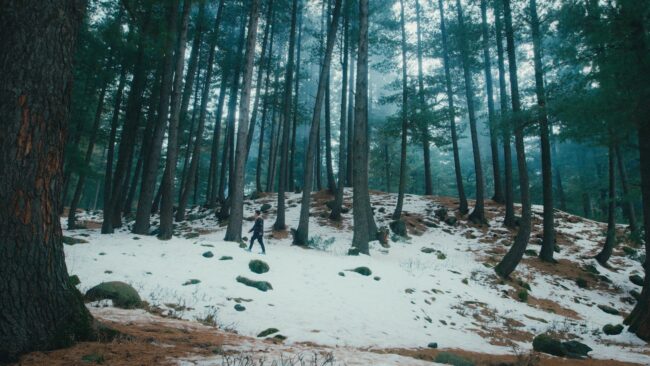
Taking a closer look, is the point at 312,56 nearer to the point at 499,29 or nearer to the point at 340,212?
the point at 340,212

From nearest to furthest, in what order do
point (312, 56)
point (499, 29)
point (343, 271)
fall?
point (343, 271)
point (499, 29)
point (312, 56)

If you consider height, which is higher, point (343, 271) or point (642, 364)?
point (343, 271)

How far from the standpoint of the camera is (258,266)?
873 cm

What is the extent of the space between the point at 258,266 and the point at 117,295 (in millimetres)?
3542

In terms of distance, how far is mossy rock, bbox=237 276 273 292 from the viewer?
302 inches

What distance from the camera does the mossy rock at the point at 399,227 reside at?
16.8 metres

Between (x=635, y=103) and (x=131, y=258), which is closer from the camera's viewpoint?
(x=635, y=103)

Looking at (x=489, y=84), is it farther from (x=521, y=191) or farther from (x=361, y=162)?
(x=361, y=162)

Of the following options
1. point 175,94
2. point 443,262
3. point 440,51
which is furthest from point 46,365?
point 440,51

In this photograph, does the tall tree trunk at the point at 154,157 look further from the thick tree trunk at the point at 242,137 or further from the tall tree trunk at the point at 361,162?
the tall tree trunk at the point at 361,162

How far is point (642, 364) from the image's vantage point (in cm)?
536

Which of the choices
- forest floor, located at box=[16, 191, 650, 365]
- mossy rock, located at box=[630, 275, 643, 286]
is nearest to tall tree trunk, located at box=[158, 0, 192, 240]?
forest floor, located at box=[16, 191, 650, 365]

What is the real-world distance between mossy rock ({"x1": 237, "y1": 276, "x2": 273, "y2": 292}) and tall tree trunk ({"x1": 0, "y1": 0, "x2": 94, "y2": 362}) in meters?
4.66

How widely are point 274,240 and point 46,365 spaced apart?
1291 centimetres
